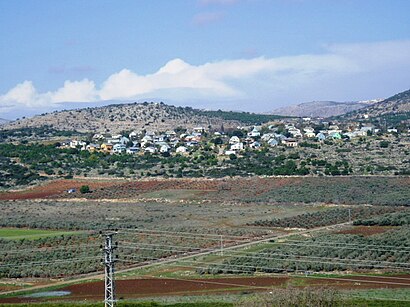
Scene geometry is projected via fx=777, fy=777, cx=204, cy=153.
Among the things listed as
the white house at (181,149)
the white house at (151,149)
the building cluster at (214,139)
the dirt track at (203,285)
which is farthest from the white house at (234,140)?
the dirt track at (203,285)

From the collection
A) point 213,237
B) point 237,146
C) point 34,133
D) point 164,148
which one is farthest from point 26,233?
point 34,133

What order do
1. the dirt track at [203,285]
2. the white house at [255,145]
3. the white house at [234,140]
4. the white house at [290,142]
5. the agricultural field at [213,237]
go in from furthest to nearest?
1. the white house at [234,140]
2. the white house at [255,145]
3. the white house at [290,142]
4. the agricultural field at [213,237]
5. the dirt track at [203,285]

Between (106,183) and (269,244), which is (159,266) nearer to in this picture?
(269,244)

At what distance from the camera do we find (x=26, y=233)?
73.7m

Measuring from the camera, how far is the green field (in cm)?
7031

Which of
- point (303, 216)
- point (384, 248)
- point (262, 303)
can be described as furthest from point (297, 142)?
point (262, 303)

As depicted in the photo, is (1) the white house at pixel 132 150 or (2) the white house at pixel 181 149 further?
(1) the white house at pixel 132 150

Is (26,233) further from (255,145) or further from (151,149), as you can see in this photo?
(255,145)

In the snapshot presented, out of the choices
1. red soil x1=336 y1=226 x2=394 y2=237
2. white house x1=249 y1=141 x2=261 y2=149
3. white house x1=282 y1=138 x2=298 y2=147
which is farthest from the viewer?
white house x1=249 y1=141 x2=261 y2=149

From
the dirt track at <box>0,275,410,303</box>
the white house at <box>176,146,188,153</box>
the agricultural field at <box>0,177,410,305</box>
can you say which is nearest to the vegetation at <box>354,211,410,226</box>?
the agricultural field at <box>0,177,410,305</box>

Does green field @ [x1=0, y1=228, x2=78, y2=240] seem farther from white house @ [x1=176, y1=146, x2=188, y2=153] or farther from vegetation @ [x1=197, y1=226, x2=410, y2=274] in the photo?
white house @ [x1=176, y1=146, x2=188, y2=153]

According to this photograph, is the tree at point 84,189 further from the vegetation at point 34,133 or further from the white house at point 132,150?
the vegetation at point 34,133

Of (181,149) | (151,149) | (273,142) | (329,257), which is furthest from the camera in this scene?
(151,149)

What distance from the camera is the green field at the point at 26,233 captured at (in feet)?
231
